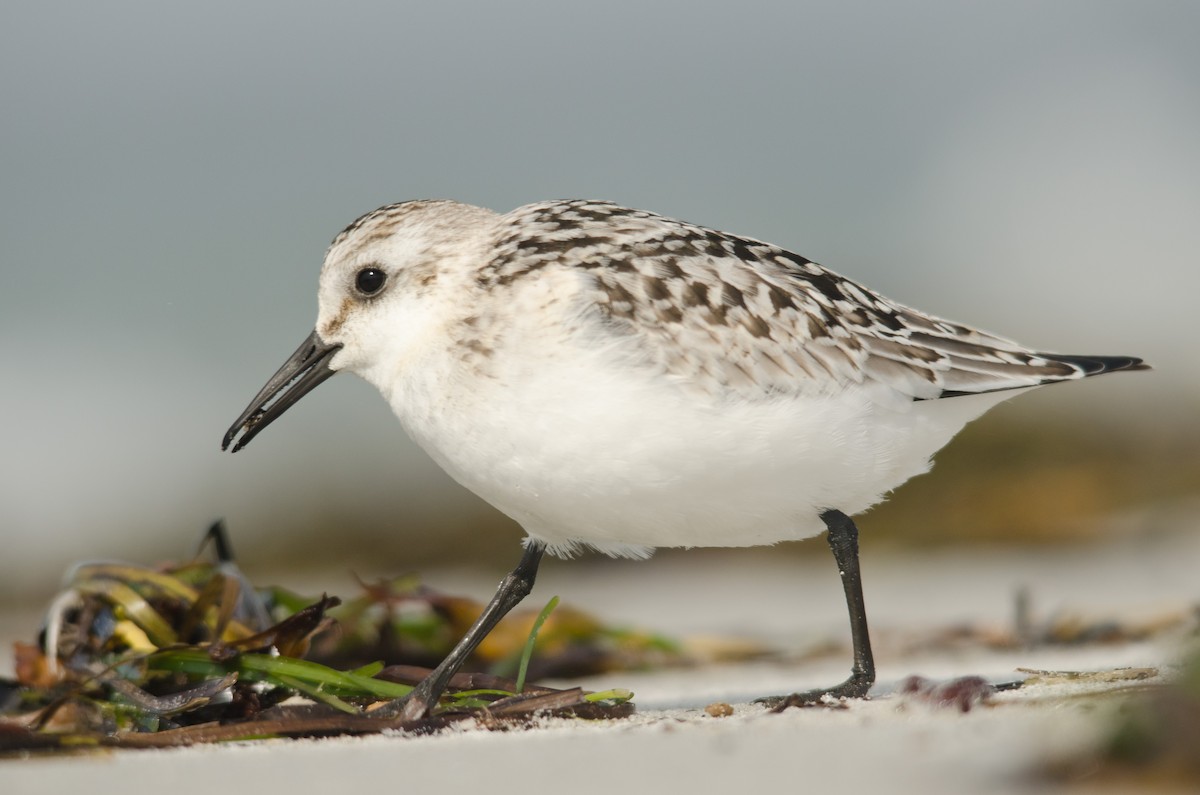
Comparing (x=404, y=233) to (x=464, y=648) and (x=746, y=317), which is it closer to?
(x=746, y=317)

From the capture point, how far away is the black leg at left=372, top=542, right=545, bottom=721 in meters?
3.47

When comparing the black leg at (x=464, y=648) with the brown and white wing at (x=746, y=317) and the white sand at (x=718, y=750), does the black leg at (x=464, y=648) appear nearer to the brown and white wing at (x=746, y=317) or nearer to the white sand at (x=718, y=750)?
the white sand at (x=718, y=750)

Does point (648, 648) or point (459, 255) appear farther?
point (648, 648)

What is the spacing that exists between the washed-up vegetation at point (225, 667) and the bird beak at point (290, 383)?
47 centimetres

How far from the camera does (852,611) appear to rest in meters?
3.78

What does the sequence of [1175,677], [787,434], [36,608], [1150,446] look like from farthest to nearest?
1. [1150,446]
2. [36,608]
3. [787,434]
4. [1175,677]

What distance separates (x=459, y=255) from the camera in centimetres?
377

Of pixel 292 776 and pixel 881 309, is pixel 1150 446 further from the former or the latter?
pixel 292 776

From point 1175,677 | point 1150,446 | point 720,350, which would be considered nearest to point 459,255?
point 720,350

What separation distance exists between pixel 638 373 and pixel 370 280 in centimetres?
95

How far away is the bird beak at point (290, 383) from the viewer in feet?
13.0

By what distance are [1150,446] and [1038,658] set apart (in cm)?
589

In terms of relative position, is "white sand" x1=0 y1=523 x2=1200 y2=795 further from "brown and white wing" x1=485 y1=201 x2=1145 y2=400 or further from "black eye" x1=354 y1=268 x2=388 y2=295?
"black eye" x1=354 y1=268 x2=388 y2=295

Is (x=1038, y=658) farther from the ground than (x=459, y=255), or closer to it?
closer to it
